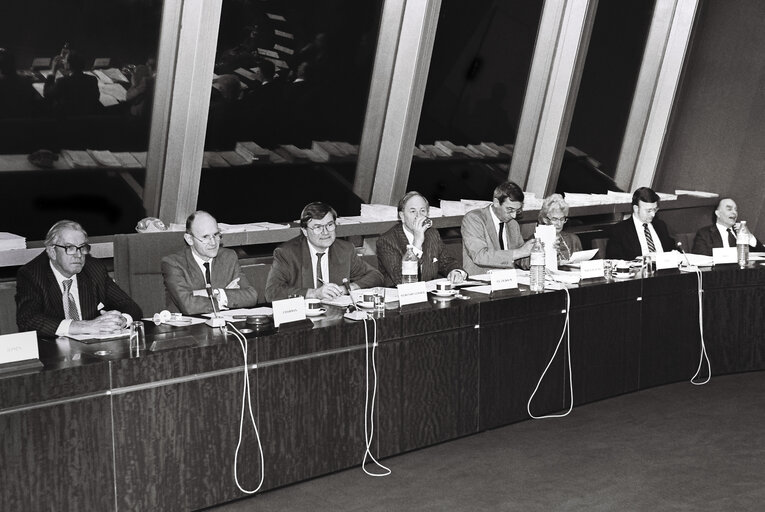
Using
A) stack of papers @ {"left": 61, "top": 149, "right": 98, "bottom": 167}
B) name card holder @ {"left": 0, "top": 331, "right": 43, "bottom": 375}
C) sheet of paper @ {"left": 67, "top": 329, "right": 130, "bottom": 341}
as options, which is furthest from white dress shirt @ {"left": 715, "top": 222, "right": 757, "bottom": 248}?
name card holder @ {"left": 0, "top": 331, "right": 43, "bottom": 375}

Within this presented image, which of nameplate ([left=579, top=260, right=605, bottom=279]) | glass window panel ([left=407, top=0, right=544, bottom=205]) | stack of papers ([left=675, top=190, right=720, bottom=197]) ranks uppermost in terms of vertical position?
glass window panel ([left=407, top=0, right=544, bottom=205])

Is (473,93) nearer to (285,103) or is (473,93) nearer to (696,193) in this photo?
(285,103)

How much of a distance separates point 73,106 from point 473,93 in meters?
3.03

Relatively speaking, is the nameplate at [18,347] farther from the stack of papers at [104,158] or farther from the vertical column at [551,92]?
the vertical column at [551,92]

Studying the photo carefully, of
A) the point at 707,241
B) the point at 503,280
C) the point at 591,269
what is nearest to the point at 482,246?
the point at 591,269

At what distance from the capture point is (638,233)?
546cm

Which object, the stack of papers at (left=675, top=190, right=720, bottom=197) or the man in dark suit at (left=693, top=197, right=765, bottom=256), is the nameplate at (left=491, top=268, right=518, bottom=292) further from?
the stack of papers at (left=675, top=190, right=720, bottom=197)

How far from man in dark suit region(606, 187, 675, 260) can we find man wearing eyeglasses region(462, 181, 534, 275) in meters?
0.66

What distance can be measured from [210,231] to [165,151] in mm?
1320

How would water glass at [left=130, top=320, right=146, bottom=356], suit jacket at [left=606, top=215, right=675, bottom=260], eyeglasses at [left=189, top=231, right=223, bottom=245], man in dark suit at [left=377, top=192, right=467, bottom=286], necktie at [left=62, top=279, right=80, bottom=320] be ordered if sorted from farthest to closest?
suit jacket at [left=606, top=215, right=675, bottom=260] → man in dark suit at [left=377, top=192, right=467, bottom=286] → eyeglasses at [left=189, top=231, right=223, bottom=245] → necktie at [left=62, top=279, right=80, bottom=320] → water glass at [left=130, top=320, right=146, bottom=356]

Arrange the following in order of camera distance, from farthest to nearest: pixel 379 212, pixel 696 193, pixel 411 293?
pixel 696 193 < pixel 379 212 < pixel 411 293

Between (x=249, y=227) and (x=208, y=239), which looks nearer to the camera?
(x=208, y=239)

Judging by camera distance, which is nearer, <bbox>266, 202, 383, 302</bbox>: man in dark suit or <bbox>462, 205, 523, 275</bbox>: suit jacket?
<bbox>266, 202, 383, 302</bbox>: man in dark suit

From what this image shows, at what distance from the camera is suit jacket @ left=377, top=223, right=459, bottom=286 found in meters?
4.70
